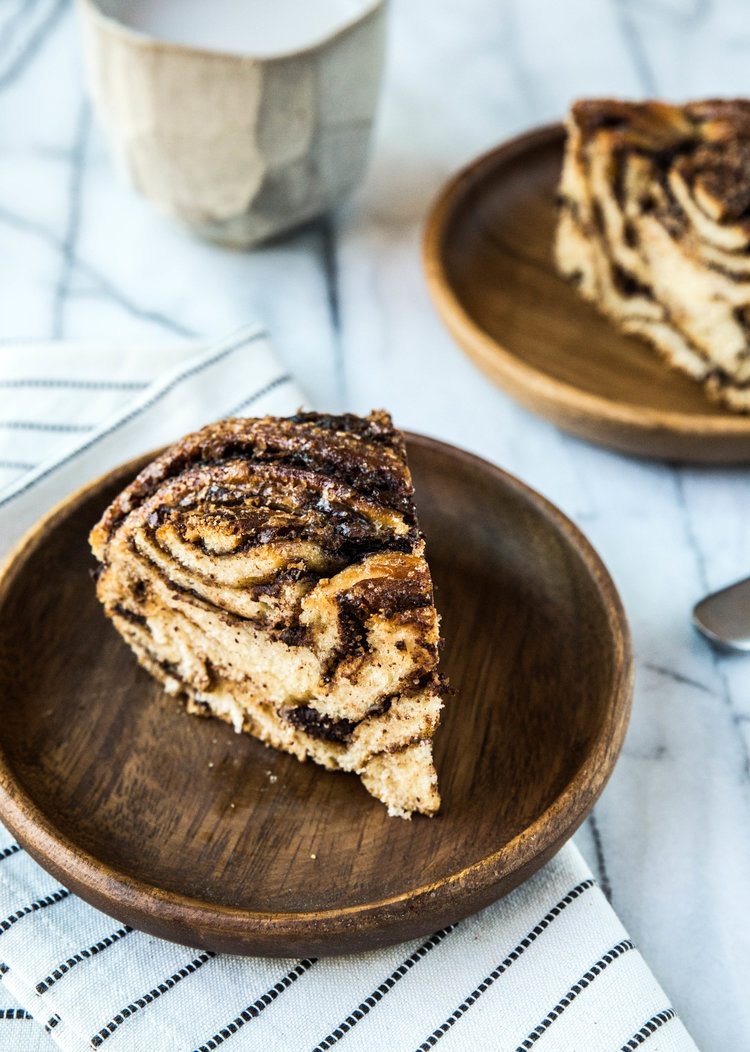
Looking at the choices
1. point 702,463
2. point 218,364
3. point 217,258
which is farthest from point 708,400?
point 217,258

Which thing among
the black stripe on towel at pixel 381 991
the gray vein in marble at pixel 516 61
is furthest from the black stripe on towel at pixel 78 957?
the gray vein in marble at pixel 516 61

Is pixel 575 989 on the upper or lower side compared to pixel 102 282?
upper

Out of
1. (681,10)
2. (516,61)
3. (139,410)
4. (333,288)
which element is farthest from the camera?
(681,10)

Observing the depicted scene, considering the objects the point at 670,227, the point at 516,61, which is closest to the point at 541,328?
the point at 670,227

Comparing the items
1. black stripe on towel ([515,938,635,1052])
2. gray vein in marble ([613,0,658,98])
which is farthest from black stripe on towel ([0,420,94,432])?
gray vein in marble ([613,0,658,98])

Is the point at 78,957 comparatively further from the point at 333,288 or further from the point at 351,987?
the point at 333,288

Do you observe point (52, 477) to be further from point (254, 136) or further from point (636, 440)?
point (636, 440)

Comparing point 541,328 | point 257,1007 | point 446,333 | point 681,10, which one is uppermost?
point 681,10
